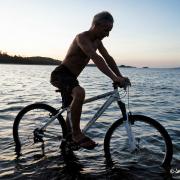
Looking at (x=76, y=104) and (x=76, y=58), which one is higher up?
(x=76, y=58)

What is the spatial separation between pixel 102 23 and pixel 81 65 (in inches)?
38.9

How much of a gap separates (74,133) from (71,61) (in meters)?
1.39

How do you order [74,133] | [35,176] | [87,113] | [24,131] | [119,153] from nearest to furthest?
1. [35,176]
2. [74,133]
3. [119,153]
4. [24,131]
5. [87,113]

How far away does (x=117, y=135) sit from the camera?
974 cm

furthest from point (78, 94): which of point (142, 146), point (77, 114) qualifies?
point (142, 146)

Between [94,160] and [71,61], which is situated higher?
[71,61]

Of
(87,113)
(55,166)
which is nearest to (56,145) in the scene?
(55,166)

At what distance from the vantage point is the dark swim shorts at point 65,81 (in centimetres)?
734

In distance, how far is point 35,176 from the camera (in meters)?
6.79

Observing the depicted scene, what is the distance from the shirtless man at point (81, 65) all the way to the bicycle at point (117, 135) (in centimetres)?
30

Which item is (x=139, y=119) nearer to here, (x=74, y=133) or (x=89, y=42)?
(x=74, y=133)

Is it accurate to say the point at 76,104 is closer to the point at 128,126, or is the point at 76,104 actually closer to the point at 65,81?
the point at 65,81

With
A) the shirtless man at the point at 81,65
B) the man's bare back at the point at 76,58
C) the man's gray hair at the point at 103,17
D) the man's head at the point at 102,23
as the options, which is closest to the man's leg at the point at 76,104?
the shirtless man at the point at 81,65

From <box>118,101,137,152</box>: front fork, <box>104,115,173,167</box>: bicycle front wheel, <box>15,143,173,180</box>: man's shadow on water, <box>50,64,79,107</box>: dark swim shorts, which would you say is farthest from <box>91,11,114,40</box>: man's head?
<box>15,143,173,180</box>: man's shadow on water
